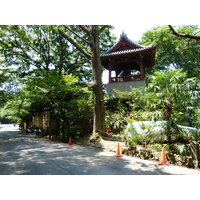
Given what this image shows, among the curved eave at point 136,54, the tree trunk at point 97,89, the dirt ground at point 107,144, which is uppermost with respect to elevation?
the curved eave at point 136,54

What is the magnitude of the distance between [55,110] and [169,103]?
28.1 ft

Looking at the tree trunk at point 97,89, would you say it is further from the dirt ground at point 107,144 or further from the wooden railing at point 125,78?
the wooden railing at point 125,78

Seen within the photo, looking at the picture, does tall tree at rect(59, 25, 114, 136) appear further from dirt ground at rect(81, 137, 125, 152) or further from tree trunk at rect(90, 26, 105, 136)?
dirt ground at rect(81, 137, 125, 152)

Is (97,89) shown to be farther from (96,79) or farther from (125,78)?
(125,78)

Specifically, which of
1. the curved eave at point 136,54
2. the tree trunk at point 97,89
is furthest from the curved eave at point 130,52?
the tree trunk at point 97,89

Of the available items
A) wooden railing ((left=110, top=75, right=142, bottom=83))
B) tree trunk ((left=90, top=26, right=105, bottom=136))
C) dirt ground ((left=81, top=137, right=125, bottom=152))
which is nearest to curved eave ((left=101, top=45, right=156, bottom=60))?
wooden railing ((left=110, top=75, right=142, bottom=83))

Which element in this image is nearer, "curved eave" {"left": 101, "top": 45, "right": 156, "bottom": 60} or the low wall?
"curved eave" {"left": 101, "top": 45, "right": 156, "bottom": 60}

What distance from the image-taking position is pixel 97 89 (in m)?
8.86

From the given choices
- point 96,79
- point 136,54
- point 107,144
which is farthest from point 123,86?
point 107,144

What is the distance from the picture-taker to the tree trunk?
8586mm

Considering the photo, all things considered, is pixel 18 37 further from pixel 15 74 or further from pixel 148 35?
pixel 148 35

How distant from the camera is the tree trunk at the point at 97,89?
859 cm

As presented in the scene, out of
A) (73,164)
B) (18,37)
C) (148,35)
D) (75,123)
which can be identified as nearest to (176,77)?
(73,164)

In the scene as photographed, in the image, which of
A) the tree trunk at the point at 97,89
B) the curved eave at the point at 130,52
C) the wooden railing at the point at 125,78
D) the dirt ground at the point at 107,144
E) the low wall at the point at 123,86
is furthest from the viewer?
the wooden railing at the point at 125,78
